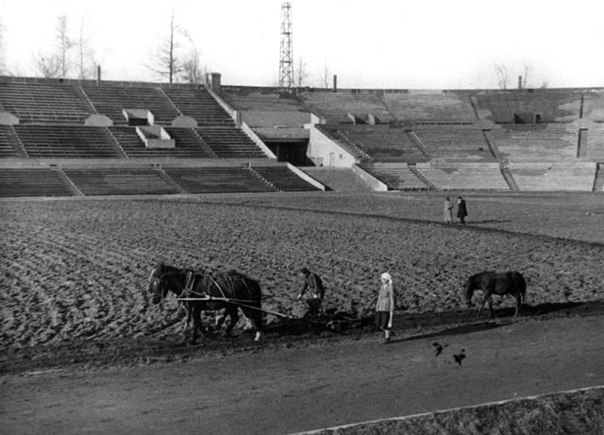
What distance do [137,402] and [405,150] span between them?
167 feet

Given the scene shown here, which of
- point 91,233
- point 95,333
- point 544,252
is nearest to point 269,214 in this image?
point 91,233

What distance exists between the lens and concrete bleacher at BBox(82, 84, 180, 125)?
5791cm

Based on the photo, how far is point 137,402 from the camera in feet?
30.3

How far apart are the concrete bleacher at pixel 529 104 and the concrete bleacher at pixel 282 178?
2415cm

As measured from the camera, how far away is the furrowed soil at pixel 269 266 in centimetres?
1214

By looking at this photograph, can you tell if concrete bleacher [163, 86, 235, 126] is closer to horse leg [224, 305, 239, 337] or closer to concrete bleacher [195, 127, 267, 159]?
concrete bleacher [195, 127, 267, 159]

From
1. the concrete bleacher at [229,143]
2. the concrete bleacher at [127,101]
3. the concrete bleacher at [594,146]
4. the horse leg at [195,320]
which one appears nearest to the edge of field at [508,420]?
the horse leg at [195,320]

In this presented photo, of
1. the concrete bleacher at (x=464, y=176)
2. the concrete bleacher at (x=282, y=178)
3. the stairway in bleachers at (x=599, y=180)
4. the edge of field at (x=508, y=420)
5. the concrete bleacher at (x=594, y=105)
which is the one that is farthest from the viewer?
the concrete bleacher at (x=594, y=105)

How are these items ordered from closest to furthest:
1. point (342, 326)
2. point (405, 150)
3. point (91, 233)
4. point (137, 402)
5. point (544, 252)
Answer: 1. point (137, 402)
2. point (342, 326)
3. point (544, 252)
4. point (91, 233)
5. point (405, 150)

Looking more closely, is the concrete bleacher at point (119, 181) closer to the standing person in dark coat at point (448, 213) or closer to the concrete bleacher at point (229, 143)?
the concrete bleacher at point (229, 143)

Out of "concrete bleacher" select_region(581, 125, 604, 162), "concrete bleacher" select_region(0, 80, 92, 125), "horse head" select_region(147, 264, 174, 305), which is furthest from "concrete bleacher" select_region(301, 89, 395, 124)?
"horse head" select_region(147, 264, 174, 305)

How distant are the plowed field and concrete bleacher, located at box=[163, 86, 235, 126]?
25.2 m

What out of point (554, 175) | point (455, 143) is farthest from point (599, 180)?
point (455, 143)

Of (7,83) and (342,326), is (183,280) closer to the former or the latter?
(342,326)
